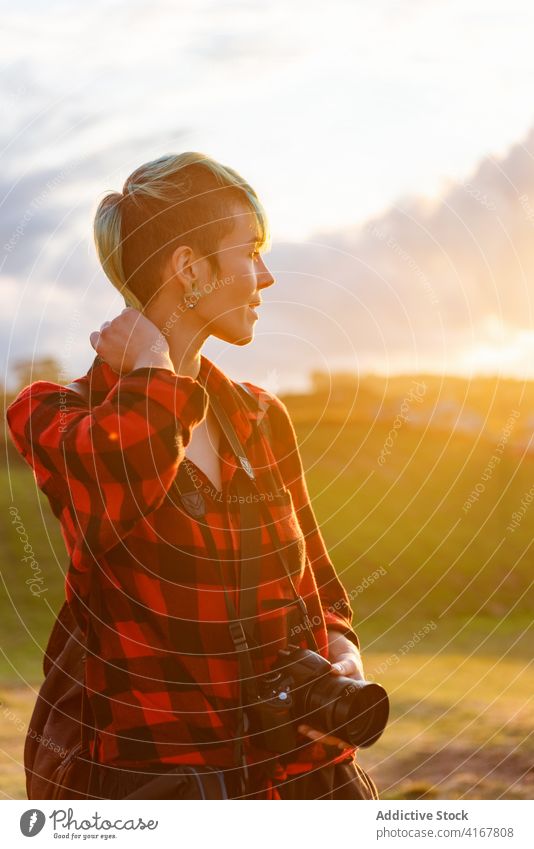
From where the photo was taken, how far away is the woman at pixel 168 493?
85.1 inches

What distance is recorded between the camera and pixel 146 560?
91.7 inches

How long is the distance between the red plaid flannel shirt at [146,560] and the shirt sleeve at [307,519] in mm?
220

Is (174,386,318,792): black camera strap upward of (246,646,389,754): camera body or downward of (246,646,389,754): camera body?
upward

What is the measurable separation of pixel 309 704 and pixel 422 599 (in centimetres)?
1171

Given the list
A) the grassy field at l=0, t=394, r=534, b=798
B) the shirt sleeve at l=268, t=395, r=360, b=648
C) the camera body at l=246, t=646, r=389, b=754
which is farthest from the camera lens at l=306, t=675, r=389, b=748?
the grassy field at l=0, t=394, r=534, b=798

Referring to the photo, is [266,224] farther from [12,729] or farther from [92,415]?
[12,729]

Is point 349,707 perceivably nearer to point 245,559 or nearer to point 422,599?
point 245,559

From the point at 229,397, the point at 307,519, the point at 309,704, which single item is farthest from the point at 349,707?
the point at 229,397

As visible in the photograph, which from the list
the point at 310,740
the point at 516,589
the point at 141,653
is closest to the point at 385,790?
the point at 310,740

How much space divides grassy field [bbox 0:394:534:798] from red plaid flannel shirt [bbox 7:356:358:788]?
454cm

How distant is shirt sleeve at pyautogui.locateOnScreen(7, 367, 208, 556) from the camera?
6.95ft

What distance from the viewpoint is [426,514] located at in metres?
15.4
